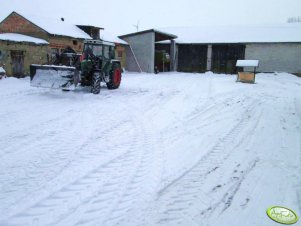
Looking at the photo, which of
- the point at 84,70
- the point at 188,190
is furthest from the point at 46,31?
the point at 188,190

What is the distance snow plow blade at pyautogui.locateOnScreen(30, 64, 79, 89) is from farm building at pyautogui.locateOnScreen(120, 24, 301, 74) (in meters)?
14.9

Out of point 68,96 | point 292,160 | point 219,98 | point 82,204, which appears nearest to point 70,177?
point 82,204

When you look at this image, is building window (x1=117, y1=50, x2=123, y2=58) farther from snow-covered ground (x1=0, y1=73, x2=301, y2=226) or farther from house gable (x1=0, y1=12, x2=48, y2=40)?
snow-covered ground (x1=0, y1=73, x2=301, y2=226)

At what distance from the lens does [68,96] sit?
1051 centimetres

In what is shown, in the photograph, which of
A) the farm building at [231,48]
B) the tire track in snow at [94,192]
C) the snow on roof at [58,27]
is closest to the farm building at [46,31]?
the snow on roof at [58,27]

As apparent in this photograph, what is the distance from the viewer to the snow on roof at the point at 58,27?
66.2ft

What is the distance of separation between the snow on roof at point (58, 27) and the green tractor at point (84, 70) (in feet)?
28.6

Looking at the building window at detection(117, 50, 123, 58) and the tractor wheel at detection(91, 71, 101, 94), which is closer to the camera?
the tractor wheel at detection(91, 71, 101, 94)

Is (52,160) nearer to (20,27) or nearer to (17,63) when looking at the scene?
(17,63)

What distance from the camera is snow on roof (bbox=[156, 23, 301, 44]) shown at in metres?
25.0

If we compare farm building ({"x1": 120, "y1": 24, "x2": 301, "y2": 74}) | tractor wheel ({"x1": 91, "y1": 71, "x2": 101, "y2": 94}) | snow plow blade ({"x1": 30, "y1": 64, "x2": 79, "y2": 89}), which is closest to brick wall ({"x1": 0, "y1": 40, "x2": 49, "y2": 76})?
snow plow blade ({"x1": 30, "y1": 64, "x2": 79, "y2": 89})

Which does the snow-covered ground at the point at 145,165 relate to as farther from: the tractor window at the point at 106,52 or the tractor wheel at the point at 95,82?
the tractor window at the point at 106,52

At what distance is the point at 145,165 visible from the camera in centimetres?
459

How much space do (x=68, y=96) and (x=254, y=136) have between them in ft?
22.8
